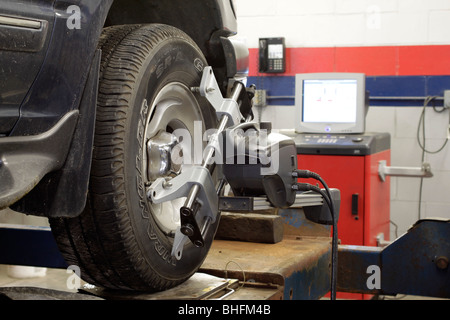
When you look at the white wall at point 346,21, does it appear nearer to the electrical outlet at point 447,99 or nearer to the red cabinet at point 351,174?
the electrical outlet at point 447,99

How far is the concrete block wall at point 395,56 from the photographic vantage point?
4828 mm

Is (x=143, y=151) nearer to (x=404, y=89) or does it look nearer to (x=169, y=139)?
(x=169, y=139)

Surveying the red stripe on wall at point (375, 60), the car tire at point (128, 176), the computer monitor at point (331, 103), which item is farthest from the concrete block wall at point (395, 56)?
the car tire at point (128, 176)

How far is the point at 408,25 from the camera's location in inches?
191

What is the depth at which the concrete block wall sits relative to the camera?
4828 millimetres

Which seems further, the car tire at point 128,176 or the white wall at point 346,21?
the white wall at point 346,21

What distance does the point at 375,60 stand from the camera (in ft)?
16.3

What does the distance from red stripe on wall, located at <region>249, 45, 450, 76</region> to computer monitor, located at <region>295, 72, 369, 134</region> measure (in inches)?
32.0

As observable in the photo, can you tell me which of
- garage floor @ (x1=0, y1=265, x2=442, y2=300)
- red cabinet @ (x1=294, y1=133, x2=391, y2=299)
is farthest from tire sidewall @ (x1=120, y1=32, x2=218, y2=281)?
garage floor @ (x1=0, y1=265, x2=442, y2=300)

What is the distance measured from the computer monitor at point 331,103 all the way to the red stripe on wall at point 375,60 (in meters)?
Answer: 0.81

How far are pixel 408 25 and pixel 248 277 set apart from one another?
3.66 meters

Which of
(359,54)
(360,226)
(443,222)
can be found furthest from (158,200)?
(359,54)

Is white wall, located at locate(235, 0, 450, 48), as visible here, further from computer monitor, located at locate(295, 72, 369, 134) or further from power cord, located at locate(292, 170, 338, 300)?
power cord, located at locate(292, 170, 338, 300)
